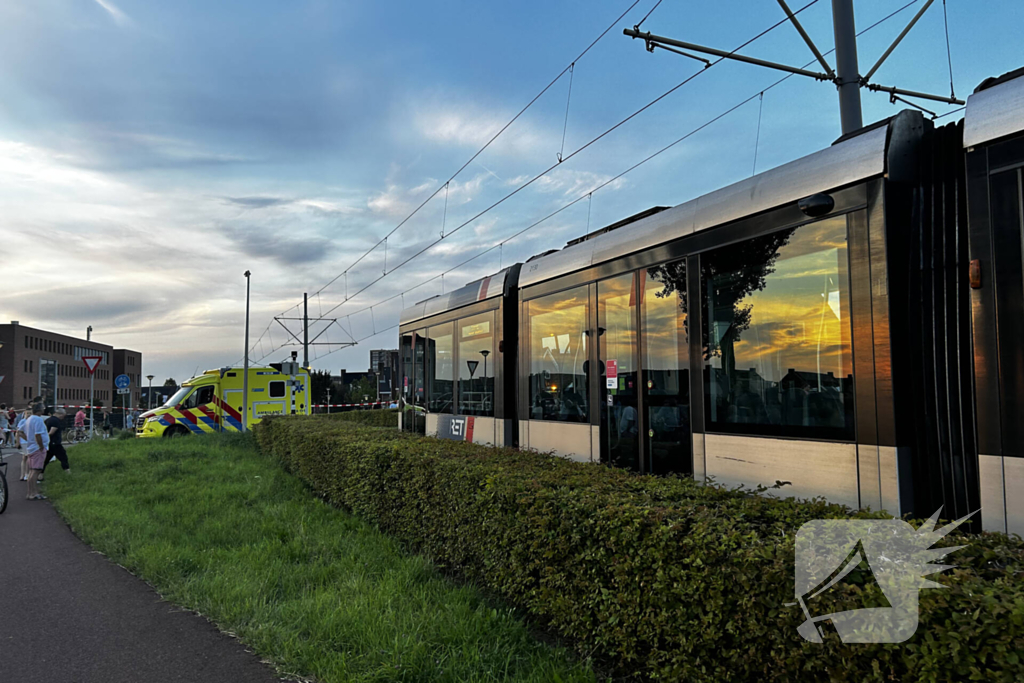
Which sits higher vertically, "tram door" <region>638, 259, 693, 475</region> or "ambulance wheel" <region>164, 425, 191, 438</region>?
"tram door" <region>638, 259, 693, 475</region>

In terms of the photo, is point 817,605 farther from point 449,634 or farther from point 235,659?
point 235,659

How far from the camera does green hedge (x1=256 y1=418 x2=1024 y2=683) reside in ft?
8.48

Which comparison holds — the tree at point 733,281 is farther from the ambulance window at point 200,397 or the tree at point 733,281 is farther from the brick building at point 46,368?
the brick building at point 46,368

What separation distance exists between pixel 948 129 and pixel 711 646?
12.1 feet

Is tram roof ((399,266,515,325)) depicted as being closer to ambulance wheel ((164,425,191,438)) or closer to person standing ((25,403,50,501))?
person standing ((25,403,50,501))

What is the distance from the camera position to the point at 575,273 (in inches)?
349

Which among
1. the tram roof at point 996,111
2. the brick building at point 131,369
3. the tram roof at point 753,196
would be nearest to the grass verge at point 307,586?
the tram roof at point 753,196

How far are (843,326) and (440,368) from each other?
926 cm

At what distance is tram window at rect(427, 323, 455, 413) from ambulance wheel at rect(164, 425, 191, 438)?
17.0m

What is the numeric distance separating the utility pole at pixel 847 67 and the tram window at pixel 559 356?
3628 millimetres

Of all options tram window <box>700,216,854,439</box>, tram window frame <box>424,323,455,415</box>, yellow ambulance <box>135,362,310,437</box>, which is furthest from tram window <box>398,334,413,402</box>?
yellow ambulance <box>135,362,310,437</box>

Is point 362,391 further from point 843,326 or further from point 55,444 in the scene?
point 843,326

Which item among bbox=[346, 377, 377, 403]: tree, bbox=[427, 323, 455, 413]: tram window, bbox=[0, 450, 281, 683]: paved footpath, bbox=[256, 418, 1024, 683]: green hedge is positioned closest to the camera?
bbox=[256, 418, 1024, 683]: green hedge

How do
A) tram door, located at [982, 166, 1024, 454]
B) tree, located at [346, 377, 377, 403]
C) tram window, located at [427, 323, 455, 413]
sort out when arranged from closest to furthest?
1. tram door, located at [982, 166, 1024, 454]
2. tram window, located at [427, 323, 455, 413]
3. tree, located at [346, 377, 377, 403]
